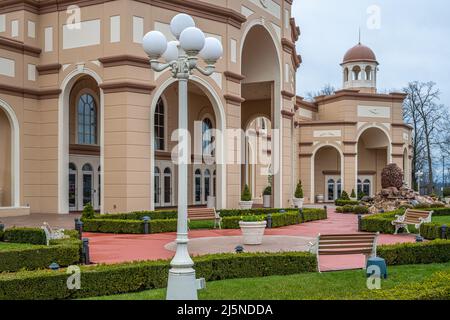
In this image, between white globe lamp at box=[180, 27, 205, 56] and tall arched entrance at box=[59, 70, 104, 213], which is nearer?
white globe lamp at box=[180, 27, 205, 56]

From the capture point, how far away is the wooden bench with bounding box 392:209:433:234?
17.5 meters

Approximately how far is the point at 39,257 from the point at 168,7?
15.9m

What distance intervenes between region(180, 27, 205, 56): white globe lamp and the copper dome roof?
44.0 meters

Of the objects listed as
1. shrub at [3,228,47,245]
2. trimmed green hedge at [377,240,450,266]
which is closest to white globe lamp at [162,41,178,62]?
trimmed green hedge at [377,240,450,266]

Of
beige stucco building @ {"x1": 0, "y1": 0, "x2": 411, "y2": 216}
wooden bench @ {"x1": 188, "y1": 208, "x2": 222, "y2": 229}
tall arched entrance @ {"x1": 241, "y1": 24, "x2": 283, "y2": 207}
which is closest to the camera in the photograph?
wooden bench @ {"x1": 188, "y1": 208, "x2": 222, "y2": 229}

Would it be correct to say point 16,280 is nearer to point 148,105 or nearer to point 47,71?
point 148,105

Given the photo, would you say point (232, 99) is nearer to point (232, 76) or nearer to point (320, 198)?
point (232, 76)

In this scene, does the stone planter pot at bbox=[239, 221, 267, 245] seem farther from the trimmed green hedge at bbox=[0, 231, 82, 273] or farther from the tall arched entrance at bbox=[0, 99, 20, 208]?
the tall arched entrance at bbox=[0, 99, 20, 208]

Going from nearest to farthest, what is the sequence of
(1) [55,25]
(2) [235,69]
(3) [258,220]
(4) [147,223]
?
(3) [258,220] < (4) [147,223] < (1) [55,25] < (2) [235,69]

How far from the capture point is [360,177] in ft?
156

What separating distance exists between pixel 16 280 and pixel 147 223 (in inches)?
377

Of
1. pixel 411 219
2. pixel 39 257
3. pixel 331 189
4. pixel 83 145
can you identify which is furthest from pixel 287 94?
pixel 39 257

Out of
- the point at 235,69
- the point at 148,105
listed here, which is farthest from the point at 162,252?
the point at 235,69

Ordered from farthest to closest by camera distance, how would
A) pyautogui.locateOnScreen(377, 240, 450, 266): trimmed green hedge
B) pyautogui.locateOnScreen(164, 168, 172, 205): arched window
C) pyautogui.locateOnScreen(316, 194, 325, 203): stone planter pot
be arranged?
pyautogui.locateOnScreen(316, 194, 325, 203): stone planter pot, pyautogui.locateOnScreen(164, 168, 172, 205): arched window, pyautogui.locateOnScreen(377, 240, 450, 266): trimmed green hedge
